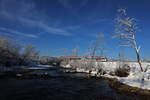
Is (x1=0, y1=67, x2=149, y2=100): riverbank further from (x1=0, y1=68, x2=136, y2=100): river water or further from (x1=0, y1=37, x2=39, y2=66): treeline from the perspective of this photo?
(x1=0, y1=37, x2=39, y2=66): treeline

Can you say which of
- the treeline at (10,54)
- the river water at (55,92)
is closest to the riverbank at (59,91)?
the river water at (55,92)

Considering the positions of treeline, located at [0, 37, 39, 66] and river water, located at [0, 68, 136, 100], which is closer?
river water, located at [0, 68, 136, 100]

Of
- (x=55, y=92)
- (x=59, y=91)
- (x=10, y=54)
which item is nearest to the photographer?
(x=55, y=92)

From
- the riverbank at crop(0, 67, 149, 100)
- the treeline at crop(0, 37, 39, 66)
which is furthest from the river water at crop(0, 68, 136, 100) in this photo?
the treeline at crop(0, 37, 39, 66)

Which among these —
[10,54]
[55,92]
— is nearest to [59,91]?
[55,92]

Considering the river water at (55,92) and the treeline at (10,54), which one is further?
the treeline at (10,54)

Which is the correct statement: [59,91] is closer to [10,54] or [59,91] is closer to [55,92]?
[55,92]

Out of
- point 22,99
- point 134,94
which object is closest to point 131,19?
point 134,94

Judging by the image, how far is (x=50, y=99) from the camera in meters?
12.7

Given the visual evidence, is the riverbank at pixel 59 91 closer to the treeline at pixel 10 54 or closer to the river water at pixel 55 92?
the river water at pixel 55 92

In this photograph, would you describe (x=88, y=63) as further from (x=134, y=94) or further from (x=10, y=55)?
(x=134, y=94)

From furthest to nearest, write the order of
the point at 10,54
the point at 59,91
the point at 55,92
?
the point at 10,54 → the point at 59,91 → the point at 55,92

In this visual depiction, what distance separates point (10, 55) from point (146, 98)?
194 ft

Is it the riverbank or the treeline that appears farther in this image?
the treeline
